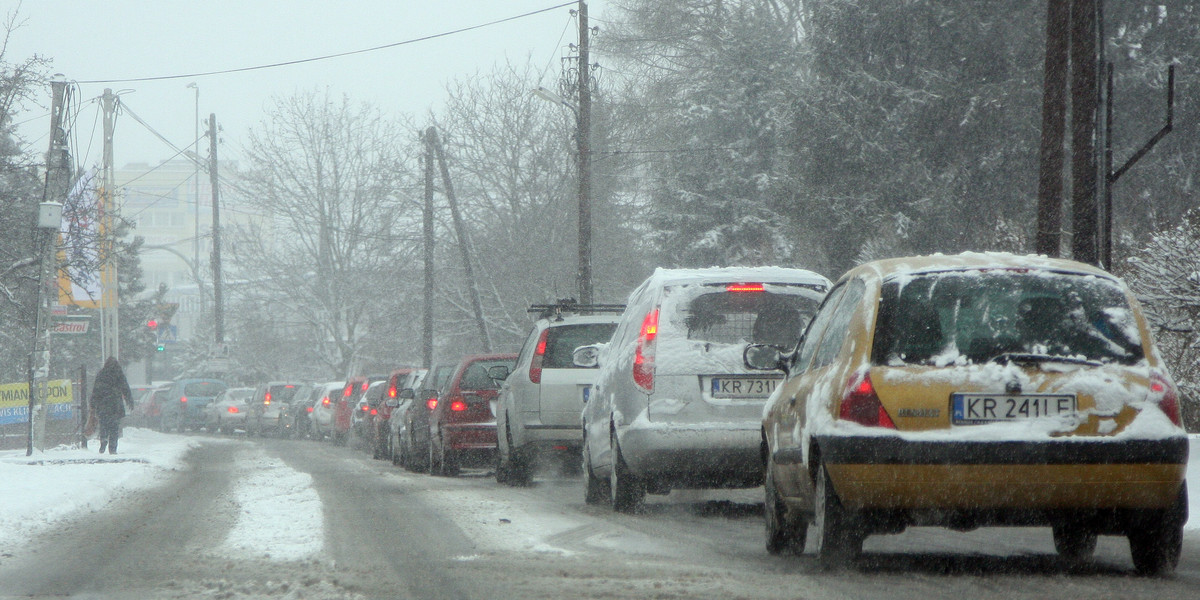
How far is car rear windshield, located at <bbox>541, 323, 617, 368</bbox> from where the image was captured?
14.2m

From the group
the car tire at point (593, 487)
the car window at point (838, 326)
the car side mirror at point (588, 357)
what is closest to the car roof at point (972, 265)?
the car window at point (838, 326)

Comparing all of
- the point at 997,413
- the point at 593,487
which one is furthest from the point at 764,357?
the point at 593,487

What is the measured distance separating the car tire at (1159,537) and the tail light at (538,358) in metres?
7.86

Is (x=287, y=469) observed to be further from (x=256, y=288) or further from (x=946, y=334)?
(x=256, y=288)

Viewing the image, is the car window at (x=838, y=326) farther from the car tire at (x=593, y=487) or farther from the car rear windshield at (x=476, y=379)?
the car rear windshield at (x=476, y=379)

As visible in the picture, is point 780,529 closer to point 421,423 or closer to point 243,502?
point 243,502

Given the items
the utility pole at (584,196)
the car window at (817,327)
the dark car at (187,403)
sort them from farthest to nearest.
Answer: the dark car at (187,403) → the utility pole at (584,196) → the car window at (817,327)

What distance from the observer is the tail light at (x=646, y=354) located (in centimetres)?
998

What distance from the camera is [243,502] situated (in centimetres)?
1255

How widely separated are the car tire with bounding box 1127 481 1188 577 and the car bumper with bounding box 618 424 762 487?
128 inches

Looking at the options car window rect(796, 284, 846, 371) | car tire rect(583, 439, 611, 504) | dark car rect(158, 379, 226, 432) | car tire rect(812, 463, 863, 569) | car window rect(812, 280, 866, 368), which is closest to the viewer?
car tire rect(812, 463, 863, 569)

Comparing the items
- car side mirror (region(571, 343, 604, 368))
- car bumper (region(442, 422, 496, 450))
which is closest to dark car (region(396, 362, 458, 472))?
car bumper (region(442, 422, 496, 450))

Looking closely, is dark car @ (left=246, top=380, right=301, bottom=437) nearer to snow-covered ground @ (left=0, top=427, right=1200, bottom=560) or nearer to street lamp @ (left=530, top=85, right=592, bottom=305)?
street lamp @ (left=530, top=85, right=592, bottom=305)

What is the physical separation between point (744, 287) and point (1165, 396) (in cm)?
384
